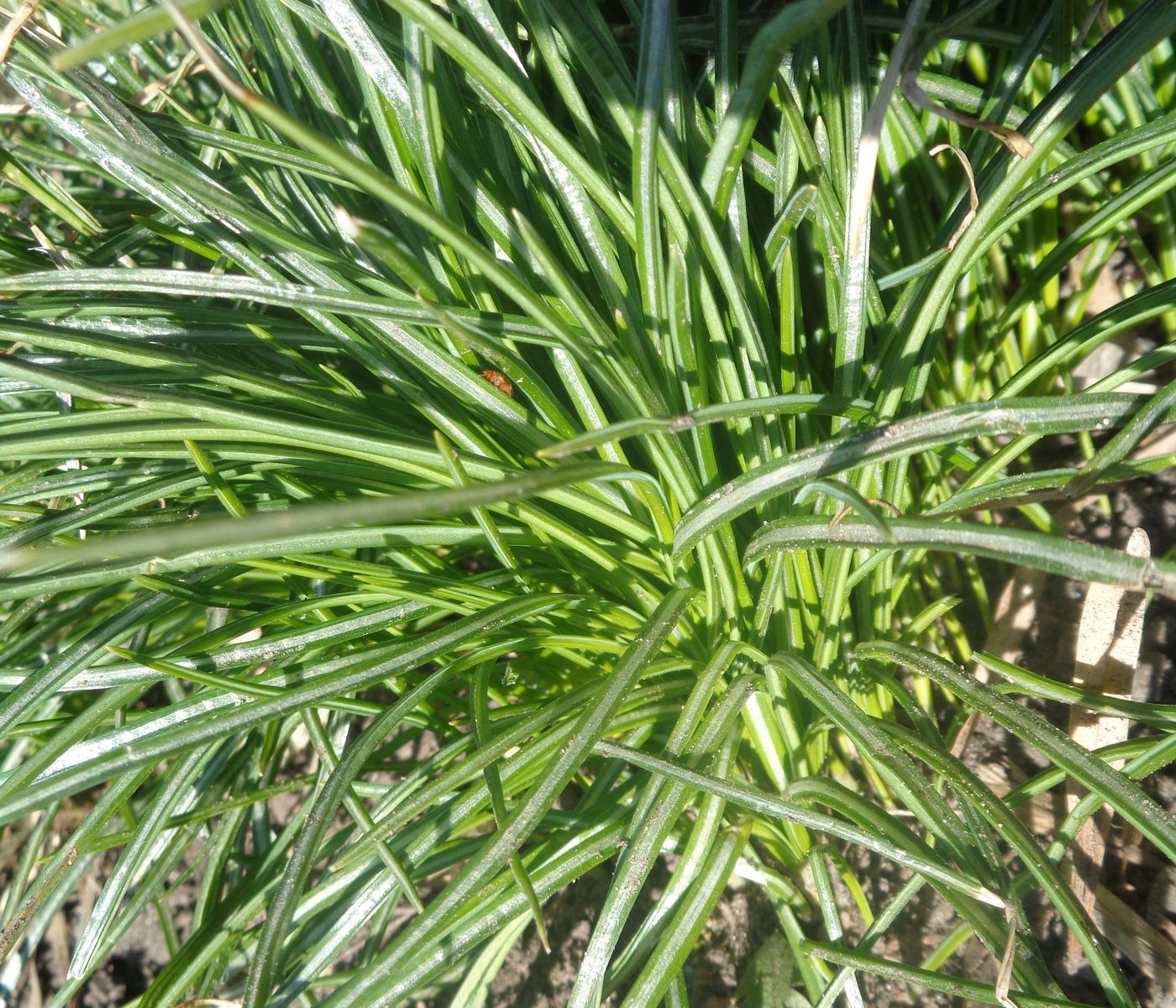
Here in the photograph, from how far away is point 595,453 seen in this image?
90 cm

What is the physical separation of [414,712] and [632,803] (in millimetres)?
267

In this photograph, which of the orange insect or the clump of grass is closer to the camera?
the clump of grass

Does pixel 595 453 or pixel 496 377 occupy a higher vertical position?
pixel 496 377

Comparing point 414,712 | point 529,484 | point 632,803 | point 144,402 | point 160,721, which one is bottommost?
point 632,803

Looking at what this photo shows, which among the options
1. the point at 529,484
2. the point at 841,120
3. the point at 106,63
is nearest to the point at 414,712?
the point at 529,484

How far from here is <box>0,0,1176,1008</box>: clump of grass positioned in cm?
69

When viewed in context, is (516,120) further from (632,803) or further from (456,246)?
(632,803)

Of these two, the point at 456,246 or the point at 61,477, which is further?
the point at 61,477

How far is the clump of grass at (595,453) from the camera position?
2.28 feet

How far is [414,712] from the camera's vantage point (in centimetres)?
97

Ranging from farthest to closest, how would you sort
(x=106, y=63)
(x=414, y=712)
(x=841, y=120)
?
1. (x=106, y=63)
2. (x=414, y=712)
3. (x=841, y=120)

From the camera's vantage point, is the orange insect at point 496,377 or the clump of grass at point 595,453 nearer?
the clump of grass at point 595,453

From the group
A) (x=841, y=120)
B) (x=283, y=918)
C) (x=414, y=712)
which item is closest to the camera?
(x=283, y=918)

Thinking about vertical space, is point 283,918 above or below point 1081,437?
below
